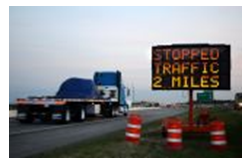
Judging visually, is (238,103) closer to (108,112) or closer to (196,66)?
(108,112)

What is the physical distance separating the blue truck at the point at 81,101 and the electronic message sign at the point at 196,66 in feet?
41.9

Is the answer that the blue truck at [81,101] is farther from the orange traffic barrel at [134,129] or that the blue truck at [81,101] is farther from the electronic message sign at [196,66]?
the orange traffic barrel at [134,129]

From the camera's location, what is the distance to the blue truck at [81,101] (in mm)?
31188

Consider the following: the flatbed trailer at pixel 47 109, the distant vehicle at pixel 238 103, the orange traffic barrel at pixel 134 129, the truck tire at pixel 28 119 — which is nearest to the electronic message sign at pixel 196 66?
the orange traffic barrel at pixel 134 129

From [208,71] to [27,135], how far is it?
824 cm

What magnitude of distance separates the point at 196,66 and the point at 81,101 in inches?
640

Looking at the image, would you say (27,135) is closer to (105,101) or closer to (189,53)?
(189,53)

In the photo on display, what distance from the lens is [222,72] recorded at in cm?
1936

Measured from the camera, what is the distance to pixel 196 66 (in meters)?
19.3

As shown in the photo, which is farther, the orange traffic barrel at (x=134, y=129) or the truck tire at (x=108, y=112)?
the truck tire at (x=108, y=112)

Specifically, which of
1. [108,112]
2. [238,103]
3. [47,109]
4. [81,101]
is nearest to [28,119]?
[47,109]

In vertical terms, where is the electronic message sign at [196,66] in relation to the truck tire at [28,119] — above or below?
above

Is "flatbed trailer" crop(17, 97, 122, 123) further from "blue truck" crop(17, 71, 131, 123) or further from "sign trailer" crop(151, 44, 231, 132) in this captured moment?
"sign trailer" crop(151, 44, 231, 132)

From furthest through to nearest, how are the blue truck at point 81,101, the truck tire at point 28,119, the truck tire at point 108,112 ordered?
the truck tire at point 108,112 → the truck tire at point 28,119 → the blue truck at point 81,101
